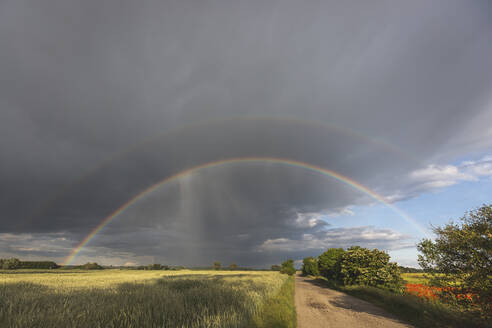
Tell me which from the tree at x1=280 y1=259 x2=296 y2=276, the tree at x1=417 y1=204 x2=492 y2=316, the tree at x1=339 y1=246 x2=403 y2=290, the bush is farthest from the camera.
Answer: the bush

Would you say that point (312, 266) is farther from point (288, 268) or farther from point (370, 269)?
point (370, 269)

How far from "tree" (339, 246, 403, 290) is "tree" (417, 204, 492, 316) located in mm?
16509

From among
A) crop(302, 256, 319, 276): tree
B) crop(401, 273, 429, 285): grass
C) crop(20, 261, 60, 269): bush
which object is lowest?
crop(20, 261, 60, 269): bush

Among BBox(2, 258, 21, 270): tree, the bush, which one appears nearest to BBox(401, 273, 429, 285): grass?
BBox(2, 258, 21, 270): tree

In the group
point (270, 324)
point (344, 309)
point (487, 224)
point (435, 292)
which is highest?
point (487, 224)

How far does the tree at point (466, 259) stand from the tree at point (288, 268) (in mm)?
74440

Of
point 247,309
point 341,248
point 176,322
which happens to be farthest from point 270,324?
point 341,248

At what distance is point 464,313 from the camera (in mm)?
9008

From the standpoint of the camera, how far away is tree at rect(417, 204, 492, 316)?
8.38 metres

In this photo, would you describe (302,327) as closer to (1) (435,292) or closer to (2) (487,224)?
(1) (435,292)

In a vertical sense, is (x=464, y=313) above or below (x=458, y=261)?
below

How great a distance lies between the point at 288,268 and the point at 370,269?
58.0 m

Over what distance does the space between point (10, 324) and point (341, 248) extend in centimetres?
5038

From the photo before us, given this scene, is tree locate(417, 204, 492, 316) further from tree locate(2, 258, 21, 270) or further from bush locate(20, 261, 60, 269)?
bush locate(20, 261, 60, 269)
